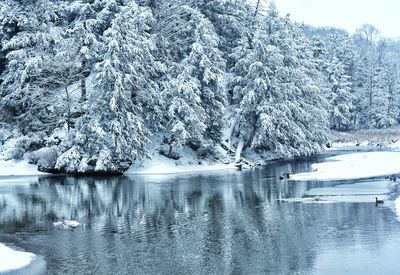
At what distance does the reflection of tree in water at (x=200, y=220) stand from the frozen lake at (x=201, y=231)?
33 mm

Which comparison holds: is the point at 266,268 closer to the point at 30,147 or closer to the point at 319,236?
the point at 319,236

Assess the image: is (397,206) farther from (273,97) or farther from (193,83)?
(273,97)

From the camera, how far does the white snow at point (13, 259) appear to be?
1391 cm

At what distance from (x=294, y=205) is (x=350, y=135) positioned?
6322cm

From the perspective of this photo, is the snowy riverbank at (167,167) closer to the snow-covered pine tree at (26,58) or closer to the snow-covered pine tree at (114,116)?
the snow-covered pine tree at (114,116)

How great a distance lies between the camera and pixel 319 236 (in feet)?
56.1

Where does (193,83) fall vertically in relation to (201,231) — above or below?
above

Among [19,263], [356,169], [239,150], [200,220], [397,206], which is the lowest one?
[19,263]

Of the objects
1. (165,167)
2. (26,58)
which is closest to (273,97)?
(165,167)

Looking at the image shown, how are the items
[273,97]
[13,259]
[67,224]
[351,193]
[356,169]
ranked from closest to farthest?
[13,259]
[67,224]
[351,193]
[356,169]
[273,97]

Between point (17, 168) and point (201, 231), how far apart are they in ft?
94.6

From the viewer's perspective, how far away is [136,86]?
42.6 metres

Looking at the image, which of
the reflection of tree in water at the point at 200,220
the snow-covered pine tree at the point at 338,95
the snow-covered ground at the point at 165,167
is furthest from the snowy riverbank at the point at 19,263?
the snow-covered pine tree at the point at 338,95

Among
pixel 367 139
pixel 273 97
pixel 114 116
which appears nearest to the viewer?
pixel 114 116
